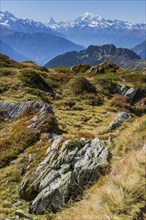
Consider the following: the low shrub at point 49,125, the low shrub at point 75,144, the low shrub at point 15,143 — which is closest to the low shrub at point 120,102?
the low shrub at point 49,125

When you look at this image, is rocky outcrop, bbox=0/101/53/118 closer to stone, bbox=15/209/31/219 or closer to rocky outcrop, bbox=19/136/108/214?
rocky outcrop, bbox=19/136/108/214

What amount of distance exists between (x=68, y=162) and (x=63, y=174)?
3.02ft

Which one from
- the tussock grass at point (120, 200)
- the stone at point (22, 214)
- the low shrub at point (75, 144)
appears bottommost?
the stone at point (22, 214)

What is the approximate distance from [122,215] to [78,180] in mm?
4727

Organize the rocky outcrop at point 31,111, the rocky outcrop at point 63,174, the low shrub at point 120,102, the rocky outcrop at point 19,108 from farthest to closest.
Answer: the low shrub at point 120,102 → the rocky outcrop at point 19,108 → the rocky outcrop at point 31,111 → the rocky outcrop at point 63,174

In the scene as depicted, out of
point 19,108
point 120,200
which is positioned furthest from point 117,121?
point 120,200

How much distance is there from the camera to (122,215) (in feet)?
24.4

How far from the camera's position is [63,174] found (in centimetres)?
1309

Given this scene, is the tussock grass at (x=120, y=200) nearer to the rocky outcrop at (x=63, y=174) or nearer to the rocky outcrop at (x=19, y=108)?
the rocky outcrop at (x=63, y=174)

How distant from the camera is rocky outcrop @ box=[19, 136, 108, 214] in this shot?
39.2 ft

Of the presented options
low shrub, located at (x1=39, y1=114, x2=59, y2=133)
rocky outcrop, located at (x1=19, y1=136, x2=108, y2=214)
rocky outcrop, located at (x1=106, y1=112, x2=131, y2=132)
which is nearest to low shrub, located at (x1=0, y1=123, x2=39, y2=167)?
low shrub, located at (x1=39, y1=114, x2=59, y2=133)

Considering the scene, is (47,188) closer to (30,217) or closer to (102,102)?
(30,217)

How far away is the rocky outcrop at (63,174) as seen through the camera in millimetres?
11945

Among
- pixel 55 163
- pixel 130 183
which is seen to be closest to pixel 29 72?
pixel 55 163
